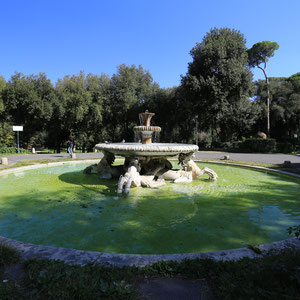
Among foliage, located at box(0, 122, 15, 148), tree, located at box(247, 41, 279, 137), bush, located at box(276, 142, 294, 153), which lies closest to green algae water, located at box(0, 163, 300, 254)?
foliage, located at box(0, 122, 15, 148)

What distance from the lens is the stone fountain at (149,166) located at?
Result: 7051mm

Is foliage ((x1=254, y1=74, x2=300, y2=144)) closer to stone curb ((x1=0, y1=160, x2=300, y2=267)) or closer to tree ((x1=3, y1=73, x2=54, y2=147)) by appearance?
tree ((x1=3, y1=73, x2=54, y2=147))

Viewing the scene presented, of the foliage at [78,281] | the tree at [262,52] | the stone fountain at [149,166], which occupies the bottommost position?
the foliage at [78,281]

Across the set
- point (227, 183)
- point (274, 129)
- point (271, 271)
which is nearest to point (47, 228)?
point (271, 271)

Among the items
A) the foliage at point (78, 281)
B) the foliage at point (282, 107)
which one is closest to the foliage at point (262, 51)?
the foliage at point (282, 107)

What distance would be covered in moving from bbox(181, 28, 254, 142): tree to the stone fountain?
1526 cm

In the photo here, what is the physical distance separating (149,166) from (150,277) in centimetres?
591

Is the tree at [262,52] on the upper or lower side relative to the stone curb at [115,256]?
upper

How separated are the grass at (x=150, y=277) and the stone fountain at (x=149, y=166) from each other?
4038mm

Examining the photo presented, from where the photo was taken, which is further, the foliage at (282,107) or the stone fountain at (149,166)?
the foliage at (282,107)

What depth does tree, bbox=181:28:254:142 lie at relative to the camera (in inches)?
912

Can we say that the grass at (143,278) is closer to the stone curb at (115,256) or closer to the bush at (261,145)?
the stone curb at (115,256)

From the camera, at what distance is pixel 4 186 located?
7430mm

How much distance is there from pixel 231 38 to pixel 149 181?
23.6 m
